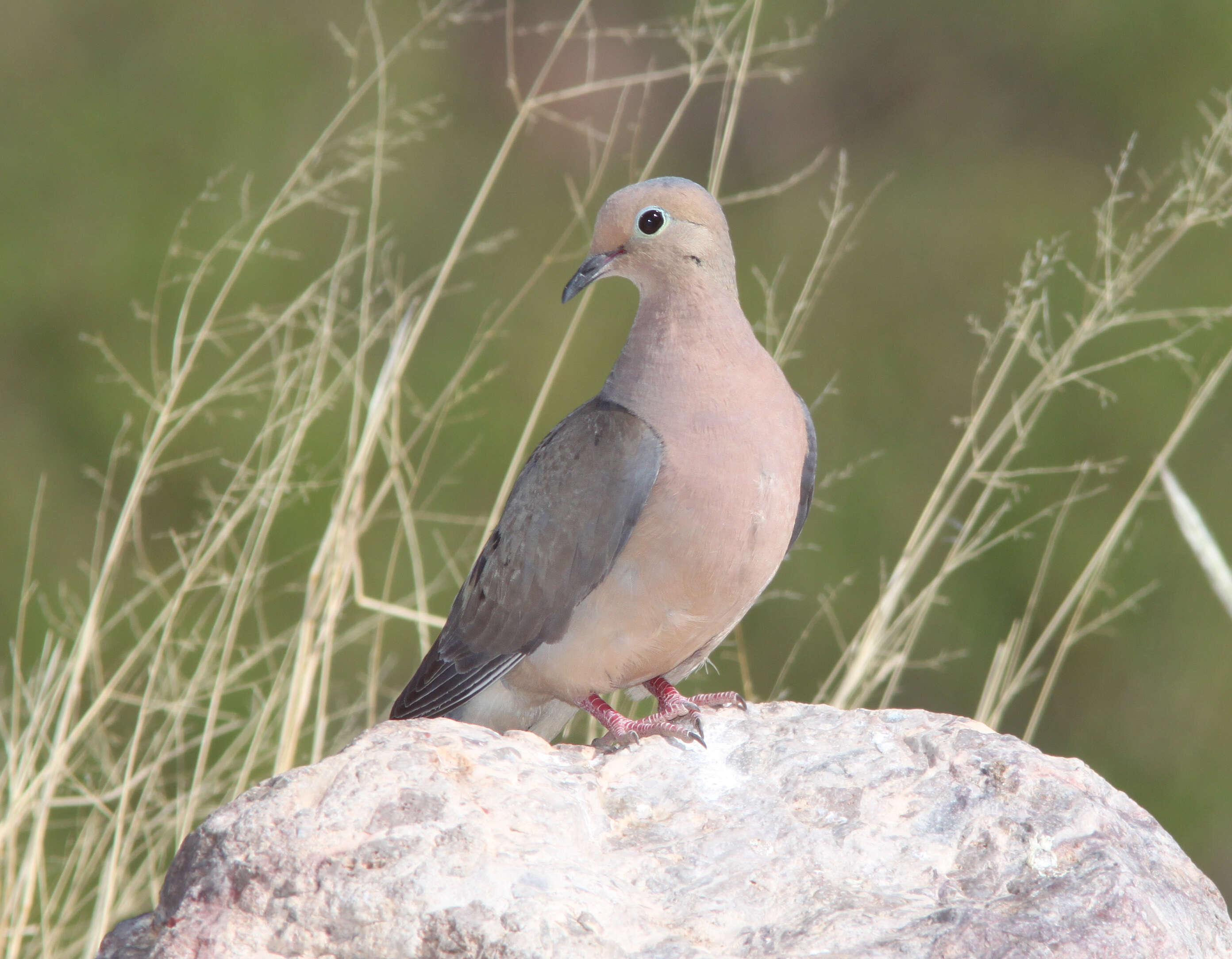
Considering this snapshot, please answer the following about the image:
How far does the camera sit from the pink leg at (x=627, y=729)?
309cm

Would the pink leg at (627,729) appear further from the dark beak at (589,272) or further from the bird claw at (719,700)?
the dark beak at (589,272)

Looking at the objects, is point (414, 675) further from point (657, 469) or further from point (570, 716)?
point (657, 469)

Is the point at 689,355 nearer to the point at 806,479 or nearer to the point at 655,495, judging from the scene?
the point at 655,495

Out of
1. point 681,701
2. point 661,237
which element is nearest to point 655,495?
point 681,701

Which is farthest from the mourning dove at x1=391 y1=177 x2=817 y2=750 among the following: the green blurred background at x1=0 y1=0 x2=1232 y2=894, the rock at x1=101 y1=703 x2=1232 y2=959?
the green blurred background at x1=0 y1=0 x2=1232 y2=894

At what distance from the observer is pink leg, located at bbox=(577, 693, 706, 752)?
309 centimetres

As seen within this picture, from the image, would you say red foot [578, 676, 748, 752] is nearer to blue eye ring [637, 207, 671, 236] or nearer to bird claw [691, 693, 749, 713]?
bird claw [691, 693, 749, 713]

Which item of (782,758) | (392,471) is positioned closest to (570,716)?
(392,471)

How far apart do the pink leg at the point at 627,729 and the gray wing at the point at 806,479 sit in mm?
627

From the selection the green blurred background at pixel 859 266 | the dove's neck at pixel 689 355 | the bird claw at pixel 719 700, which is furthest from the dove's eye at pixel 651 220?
the green blurred background at pixel 859 266

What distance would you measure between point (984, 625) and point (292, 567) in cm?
357

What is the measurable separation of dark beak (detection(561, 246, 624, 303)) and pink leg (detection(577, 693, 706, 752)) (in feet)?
3.33

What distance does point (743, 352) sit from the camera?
3.48m

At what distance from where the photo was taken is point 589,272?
3.50 m
